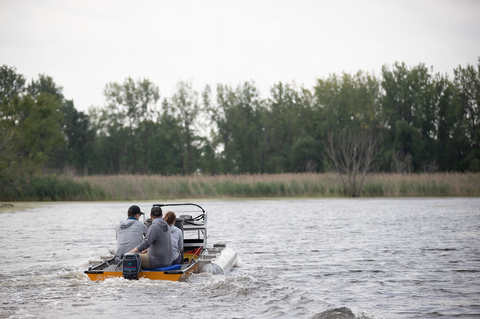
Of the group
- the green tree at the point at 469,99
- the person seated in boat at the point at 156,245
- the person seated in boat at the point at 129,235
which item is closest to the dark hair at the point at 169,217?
the person seated in boat at the point at 156,245

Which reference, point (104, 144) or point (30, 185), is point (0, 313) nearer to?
point (30, 185)

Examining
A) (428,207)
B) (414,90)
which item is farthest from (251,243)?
(414,90)

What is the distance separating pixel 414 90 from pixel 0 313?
199ft

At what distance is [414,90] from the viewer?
61312 mm

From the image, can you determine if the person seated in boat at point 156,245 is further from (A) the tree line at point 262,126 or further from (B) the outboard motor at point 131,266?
(A) the tree line at point 262,126

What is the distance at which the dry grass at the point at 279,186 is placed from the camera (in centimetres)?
3456

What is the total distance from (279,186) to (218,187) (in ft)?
14.7

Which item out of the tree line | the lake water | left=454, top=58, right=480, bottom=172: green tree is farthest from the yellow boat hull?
left=454, top=58, right=480, bottom=172: green tree

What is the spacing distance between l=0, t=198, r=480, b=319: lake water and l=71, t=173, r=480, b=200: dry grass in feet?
49.2

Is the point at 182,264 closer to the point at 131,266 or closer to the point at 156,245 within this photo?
the point at 156,245

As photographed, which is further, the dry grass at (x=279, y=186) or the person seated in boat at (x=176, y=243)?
the dry grass at (x=279, y=186)

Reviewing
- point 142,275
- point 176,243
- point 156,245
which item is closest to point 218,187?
point 176,243

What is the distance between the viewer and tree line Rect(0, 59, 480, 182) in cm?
5791

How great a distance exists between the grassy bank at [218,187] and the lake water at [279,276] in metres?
A: 15.0
